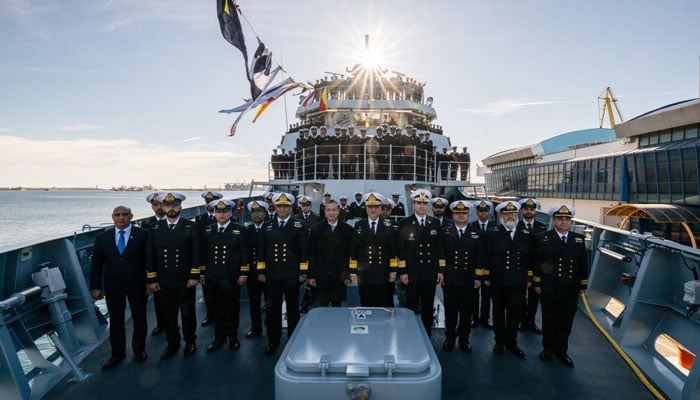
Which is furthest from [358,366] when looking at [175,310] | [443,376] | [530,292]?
[530,292]

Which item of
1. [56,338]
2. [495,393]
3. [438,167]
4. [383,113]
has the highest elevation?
[383,113]

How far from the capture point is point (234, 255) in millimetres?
4262

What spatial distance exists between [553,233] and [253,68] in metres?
10.3

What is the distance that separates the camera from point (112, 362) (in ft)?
12.5

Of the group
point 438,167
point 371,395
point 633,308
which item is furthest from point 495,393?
point 438,167

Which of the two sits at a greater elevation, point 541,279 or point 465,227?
point 465,227

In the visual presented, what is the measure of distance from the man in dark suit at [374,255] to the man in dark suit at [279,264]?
64 cm

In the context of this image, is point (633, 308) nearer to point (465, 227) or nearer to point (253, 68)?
point (465, 227)

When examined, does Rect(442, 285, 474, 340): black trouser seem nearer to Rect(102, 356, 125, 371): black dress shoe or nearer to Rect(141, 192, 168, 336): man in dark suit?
Rect(141, 192, 168, 336): man in dark suit

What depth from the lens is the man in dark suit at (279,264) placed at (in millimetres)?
4227

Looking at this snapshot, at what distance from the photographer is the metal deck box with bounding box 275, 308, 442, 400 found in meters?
2.29

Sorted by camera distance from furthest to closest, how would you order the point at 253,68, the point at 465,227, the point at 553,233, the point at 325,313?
the point at 253,68, the point at 465,227, the point at 553,233, the point at 325,313

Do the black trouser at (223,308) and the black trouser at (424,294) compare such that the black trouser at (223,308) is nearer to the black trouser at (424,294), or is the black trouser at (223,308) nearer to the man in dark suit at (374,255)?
the man in dark suit at (374,255)

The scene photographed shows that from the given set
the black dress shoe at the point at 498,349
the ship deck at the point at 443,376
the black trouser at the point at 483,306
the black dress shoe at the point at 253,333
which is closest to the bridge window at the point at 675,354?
the ship deck at the point at 443,376
